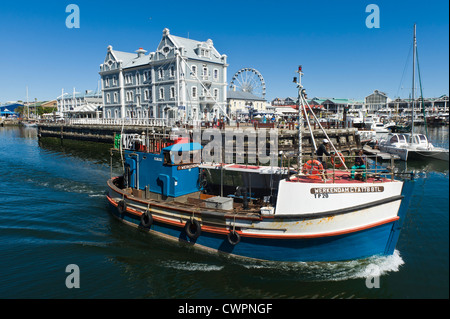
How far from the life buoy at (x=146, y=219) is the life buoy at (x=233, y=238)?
363cm

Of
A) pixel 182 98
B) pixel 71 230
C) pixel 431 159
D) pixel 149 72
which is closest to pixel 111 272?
pixel 71 230

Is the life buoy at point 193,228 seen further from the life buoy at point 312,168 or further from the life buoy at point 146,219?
the life buoy at point 312,168

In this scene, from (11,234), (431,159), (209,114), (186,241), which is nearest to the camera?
(186,241)

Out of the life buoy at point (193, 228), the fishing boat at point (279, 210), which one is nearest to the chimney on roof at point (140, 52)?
the fishing boat at point (279, 210)

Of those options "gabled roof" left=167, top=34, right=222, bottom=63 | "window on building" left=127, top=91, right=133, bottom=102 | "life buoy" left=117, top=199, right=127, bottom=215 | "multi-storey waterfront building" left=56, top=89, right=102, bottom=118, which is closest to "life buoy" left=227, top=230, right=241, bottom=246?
"life buoy" left=117, top=199, right=127, bottom=215

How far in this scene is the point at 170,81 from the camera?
45719mm

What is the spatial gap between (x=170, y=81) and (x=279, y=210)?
39.0 m

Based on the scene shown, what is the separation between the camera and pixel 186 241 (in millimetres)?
11977

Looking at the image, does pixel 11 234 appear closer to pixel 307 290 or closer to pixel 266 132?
pixel 307 290

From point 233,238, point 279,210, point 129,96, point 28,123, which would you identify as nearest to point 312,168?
point 279,210

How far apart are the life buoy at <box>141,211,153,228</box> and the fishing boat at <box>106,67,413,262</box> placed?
0.03 metres
